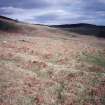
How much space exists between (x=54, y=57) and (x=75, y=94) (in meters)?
14.0

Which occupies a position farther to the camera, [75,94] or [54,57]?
[54,57]

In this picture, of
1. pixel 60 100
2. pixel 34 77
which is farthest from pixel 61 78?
pixel 60 100

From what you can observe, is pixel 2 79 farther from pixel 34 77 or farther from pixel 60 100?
pixel 60 100

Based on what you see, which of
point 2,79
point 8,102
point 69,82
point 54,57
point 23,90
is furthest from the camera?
point 54,57

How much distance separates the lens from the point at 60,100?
1650 cm

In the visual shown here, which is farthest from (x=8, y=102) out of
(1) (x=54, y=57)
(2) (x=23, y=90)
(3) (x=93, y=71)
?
(1) (x=54, y=57)

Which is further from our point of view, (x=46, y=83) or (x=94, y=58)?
(x=94, y=58)

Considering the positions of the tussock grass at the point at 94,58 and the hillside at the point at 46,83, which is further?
the tussock grass at the point at 94,58

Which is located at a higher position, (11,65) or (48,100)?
(11,65)

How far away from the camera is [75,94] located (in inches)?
703

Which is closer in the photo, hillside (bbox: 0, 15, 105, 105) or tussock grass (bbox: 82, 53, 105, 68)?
hillside (bbox: 0, 15, 105, 105)

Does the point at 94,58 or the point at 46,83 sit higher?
the point at 94,58

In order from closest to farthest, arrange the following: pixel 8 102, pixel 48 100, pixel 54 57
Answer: pixel 8 102
pixel 48 100
pixel 54 57

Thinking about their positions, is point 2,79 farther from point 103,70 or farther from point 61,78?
point 103,70
